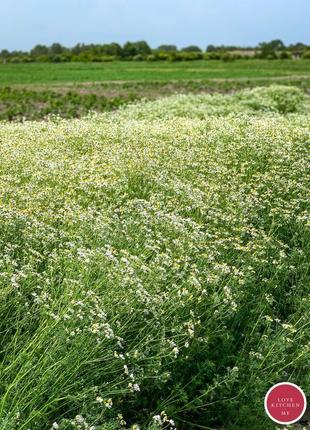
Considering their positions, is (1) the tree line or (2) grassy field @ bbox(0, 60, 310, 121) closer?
(2) grassy field @ bbox(0, 60, 310, 121)

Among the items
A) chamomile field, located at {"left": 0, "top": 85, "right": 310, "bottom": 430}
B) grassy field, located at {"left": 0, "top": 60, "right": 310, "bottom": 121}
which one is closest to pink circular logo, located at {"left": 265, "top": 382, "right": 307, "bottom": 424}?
chamomile field, located at {"left": 0, "top": 85, "right": 310, "bottom": 430}

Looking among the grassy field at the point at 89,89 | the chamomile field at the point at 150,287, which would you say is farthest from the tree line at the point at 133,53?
the chamomile field at the point at 150,287

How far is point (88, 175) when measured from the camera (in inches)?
419

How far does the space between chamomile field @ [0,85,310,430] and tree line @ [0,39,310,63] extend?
82.0 m

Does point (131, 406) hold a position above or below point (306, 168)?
below

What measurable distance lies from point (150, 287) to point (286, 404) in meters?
1.85

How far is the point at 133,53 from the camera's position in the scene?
4048 inches

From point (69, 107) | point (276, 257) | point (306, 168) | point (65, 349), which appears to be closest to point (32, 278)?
point (65, 349)

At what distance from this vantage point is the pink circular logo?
541 centimetres

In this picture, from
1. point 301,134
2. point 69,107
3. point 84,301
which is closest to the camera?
point 84,301

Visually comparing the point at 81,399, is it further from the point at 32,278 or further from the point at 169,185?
the point at 169,185

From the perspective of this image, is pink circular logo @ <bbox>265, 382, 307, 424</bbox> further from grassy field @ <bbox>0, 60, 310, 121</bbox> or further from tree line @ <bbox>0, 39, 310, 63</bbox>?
tree line @ <bbox>0, 39, 310, 63</bbox>

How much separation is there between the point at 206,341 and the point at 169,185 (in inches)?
167

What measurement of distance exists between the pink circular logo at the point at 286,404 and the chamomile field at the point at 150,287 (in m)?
0.83
